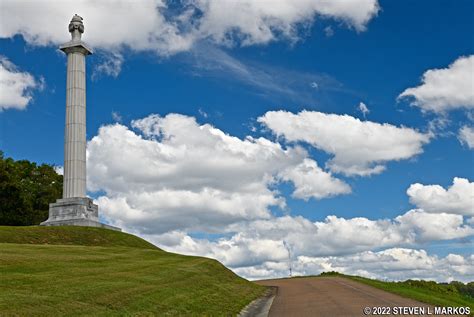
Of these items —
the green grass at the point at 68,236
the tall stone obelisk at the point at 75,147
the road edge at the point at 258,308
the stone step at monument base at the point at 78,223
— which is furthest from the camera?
the tall stone obelisk at the point at 75,147

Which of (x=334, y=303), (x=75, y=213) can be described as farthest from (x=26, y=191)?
(x=334, y=303)

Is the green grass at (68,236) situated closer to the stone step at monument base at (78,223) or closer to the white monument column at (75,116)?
the stone step at monument base at (78,223)

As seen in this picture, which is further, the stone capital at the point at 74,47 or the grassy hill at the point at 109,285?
the stone capital at the point at 74,47

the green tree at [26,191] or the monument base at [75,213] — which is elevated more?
the green tree at [26,191]

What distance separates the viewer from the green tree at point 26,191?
68.3 metres

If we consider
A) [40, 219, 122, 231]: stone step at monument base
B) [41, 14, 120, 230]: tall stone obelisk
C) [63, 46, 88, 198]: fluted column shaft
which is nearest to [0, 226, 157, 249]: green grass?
[40, 219, 122, 231]: stone step at monument base

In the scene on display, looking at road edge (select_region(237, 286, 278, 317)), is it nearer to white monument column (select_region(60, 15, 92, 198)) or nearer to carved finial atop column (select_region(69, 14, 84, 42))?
white monument column (select_region(60, 15, 92, 198))

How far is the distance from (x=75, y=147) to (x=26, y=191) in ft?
49.8

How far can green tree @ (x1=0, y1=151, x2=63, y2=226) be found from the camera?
68312 millimetres

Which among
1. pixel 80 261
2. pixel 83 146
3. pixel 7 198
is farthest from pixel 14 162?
pixel 80 261

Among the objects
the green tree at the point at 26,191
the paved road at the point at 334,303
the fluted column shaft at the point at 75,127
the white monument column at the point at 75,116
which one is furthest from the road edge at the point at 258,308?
the green tree at the point at 26,191

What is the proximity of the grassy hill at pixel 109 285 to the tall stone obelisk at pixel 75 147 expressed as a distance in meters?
17.9

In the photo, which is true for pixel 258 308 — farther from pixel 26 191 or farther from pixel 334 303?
pixel 26 191

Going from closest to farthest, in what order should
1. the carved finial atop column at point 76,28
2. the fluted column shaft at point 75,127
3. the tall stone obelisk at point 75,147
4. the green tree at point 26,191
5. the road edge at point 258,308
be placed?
the road edge at point 258,308 → the tall stone obelisk at point 75,147 → the fluted column shaft at point 75,127 → the carved finial atop column at point 76,28 → the green tree at point 26,191
